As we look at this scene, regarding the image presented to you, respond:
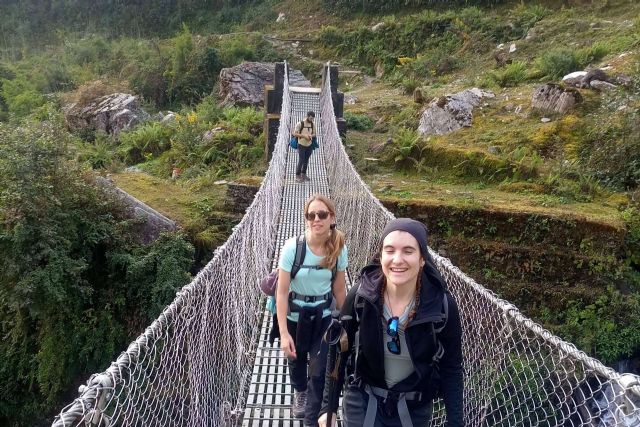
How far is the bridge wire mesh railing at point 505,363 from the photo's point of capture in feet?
4.00

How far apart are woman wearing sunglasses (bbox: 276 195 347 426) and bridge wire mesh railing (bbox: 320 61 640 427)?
455 millimetres

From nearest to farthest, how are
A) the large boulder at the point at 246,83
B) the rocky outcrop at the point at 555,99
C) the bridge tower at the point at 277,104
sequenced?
1. the rocky outcrop at the point at 555,99
2. the bridge tower at the point at 277,104
3. the large boulder at the point at 246,83

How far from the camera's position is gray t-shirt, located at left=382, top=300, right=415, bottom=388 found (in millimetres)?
1189

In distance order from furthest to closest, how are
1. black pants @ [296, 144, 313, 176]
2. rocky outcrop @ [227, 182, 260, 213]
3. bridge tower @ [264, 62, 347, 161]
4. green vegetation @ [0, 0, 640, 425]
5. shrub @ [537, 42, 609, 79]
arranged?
shrub @ [537, 42, 609, 79]
bridge tower @ [264, 62, 347, 161]
rocky outcrop @ [227, 182, 260, 213]
black pants @ [296, 144, 313, 176]
green vegetation @ [0, 0, 640, 425]

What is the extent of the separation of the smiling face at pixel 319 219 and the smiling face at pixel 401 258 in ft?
1.67

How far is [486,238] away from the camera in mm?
5039

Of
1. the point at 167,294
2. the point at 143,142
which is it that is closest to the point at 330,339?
the point at 167,294

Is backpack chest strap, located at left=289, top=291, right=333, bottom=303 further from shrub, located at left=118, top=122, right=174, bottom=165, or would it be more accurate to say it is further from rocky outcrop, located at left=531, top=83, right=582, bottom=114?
shrub, located at left=118, top=122, right=174, bottom=165

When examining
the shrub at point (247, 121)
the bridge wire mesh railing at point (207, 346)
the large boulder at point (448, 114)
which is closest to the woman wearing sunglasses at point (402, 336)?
the bridge wire mesh railing at point (207, 346)

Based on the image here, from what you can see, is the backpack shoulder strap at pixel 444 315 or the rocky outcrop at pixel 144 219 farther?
the rocky outcrop at pixel 144 219

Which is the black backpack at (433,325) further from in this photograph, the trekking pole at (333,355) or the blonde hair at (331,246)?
the blonde hair at (331,246)

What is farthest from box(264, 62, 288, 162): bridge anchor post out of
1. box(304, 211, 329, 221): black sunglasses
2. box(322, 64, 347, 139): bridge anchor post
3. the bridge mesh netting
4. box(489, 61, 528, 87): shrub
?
box(304, 211, 329, 221): black sunglasses

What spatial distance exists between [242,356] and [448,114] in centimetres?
620

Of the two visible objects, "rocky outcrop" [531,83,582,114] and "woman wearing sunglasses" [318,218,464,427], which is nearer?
"woman wearing sunglasses" [318,218,464,427]
